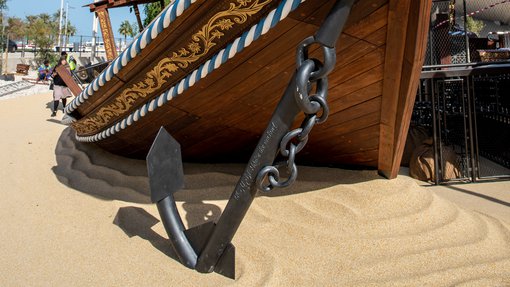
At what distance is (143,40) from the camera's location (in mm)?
1991

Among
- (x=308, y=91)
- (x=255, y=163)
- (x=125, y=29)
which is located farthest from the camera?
(x=125, y=29)

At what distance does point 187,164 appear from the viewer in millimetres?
3256

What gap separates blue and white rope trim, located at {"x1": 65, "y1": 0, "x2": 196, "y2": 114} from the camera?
69.5 inches

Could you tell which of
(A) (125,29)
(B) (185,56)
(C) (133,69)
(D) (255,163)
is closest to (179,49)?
(B) (185,56)

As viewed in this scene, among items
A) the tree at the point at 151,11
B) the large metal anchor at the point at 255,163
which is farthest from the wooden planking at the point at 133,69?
the tree at the point at 151,11

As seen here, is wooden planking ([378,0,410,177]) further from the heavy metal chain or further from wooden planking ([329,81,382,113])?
the heavy metal chain

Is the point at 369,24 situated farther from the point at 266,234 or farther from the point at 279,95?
the point at 266,234

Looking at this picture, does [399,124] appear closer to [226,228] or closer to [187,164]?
[226,228]

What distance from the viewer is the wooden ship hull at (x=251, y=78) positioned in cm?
170

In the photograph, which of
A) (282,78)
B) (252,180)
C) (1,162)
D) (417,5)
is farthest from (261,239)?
(1,162)

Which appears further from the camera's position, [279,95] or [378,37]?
[279,95]

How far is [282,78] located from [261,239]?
0.92m

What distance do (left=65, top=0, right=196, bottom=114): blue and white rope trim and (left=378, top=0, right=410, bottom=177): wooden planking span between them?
0.92m

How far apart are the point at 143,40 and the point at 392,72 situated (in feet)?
4.36
